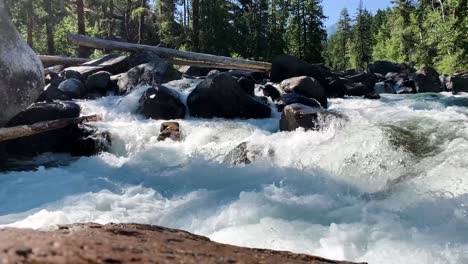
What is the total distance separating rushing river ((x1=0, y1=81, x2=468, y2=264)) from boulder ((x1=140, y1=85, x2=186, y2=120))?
1.04m

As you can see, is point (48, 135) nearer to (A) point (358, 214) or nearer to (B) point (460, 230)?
(A) point (358, 214)

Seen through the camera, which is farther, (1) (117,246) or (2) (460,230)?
(2) (460,230)

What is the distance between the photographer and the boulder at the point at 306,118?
8.63 meters

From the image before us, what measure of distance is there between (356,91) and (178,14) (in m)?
32.9

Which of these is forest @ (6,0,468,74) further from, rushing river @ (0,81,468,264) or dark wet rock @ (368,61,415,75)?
rushing river @ (0,81,468,264)

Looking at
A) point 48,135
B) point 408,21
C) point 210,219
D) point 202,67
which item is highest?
point 408,21

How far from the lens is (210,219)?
5348 mm

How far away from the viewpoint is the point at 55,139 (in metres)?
9.39

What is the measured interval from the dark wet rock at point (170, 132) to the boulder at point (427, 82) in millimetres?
15598

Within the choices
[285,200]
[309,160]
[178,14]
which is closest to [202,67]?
[309,160]

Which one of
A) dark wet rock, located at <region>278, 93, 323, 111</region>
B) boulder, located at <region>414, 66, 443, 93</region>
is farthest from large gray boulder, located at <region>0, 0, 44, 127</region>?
boulder, located at <region>414, 66, 443, 93</region>

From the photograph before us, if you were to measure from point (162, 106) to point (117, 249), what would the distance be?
9748mm

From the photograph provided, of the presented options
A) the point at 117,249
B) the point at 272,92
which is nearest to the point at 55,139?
the point at 272,92

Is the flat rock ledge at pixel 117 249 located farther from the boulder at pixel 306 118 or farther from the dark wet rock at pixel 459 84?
the dark wet rock at pixel 459 84
